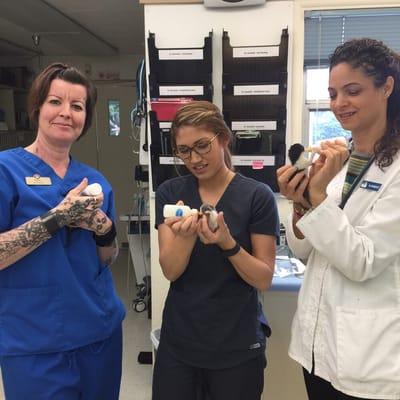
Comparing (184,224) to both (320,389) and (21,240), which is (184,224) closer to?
(21,240)

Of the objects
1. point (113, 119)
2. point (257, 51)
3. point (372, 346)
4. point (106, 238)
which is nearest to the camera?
point (372, 346)

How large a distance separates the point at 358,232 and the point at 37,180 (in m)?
0.90

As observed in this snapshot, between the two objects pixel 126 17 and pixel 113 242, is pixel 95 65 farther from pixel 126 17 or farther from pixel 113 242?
pixel 113 242

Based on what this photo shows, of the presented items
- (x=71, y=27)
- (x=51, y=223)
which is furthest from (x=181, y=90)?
(x=71, y=27)

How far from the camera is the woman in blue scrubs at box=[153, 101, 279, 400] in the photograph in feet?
3.62

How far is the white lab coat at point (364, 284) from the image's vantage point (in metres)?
0.90

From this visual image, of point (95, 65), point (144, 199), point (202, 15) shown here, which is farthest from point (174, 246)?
point (95, 65)

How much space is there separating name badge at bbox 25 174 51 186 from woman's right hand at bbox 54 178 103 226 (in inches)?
3.4

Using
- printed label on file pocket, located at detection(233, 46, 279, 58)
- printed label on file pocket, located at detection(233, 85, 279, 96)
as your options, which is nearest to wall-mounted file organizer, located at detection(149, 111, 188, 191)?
printed label on file pocket, located at detection(233, 85, 279, 96)

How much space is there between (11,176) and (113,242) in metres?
0.37

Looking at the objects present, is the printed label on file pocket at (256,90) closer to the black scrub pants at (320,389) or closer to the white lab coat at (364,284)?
the white lab coat at (364,284)

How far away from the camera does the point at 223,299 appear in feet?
3.66

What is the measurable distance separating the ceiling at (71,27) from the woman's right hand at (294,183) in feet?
8.57

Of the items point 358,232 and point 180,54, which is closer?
point 358,232
